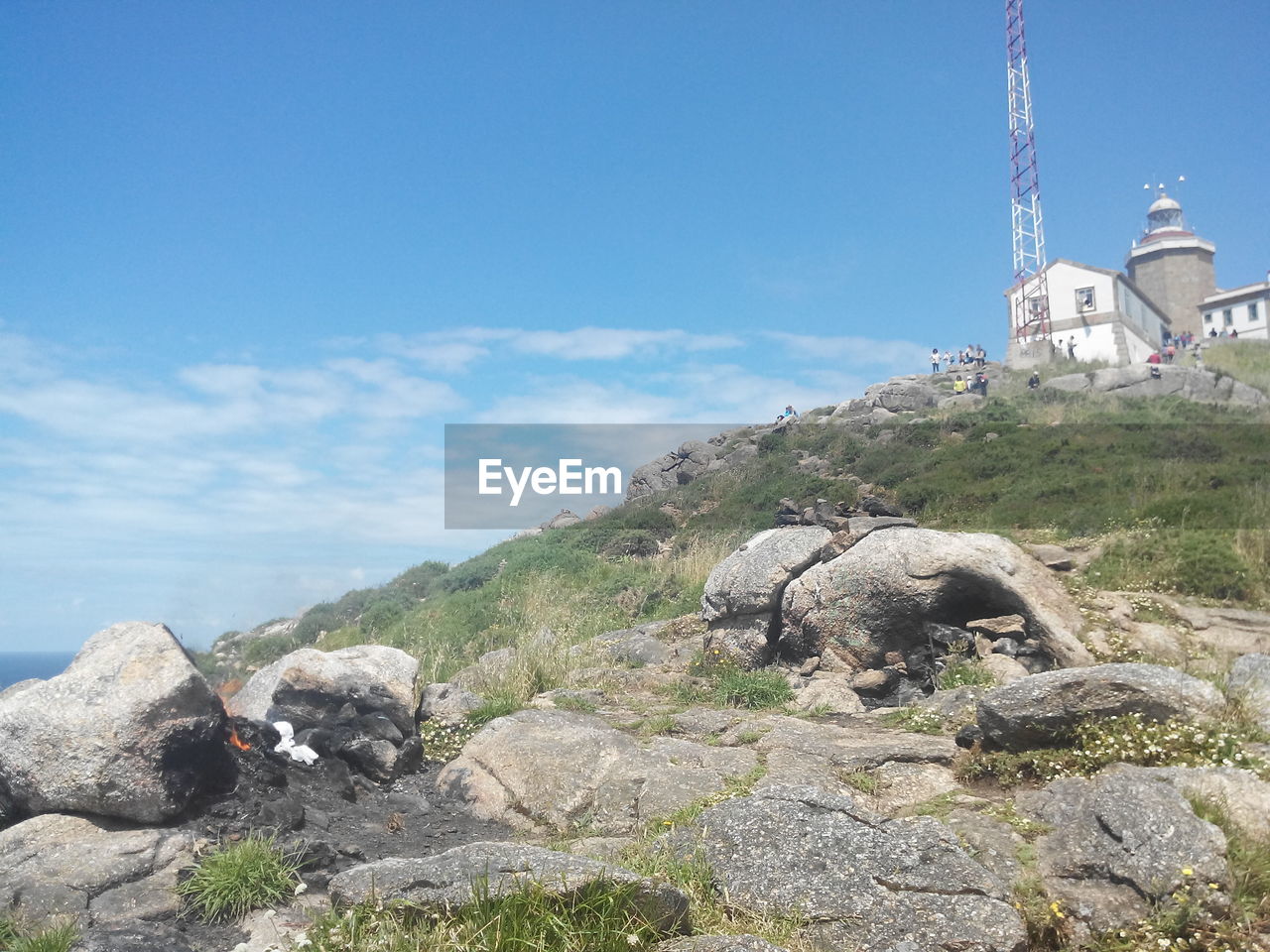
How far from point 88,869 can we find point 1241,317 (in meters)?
68.4

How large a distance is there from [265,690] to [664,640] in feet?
16.7

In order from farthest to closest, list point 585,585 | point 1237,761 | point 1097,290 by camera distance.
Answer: point 1097,290 < point 585,585 < point 1237,761

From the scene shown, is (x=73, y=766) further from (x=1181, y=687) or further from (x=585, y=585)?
(x=585, y=585)

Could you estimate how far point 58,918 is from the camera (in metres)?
4.54

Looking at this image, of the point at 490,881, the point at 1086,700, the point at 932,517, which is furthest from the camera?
the point at 932,517

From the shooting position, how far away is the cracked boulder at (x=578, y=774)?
5.91m

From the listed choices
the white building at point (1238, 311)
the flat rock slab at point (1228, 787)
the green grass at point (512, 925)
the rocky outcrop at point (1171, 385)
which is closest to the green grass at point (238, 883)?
the green grass at point (512, 925)

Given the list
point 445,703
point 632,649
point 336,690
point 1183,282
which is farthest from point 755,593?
point 1183,282

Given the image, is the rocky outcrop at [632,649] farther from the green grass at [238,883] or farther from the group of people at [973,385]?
the group of people at [973,385]

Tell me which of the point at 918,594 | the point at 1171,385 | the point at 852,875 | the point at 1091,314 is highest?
the point at 1091,314

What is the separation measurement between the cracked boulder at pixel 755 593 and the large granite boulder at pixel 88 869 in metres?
6.17

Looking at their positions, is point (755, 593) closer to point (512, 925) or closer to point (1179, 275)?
point (512, 925)

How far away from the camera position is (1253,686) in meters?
5.97

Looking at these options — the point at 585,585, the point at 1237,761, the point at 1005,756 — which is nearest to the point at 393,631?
the point at 585,585
